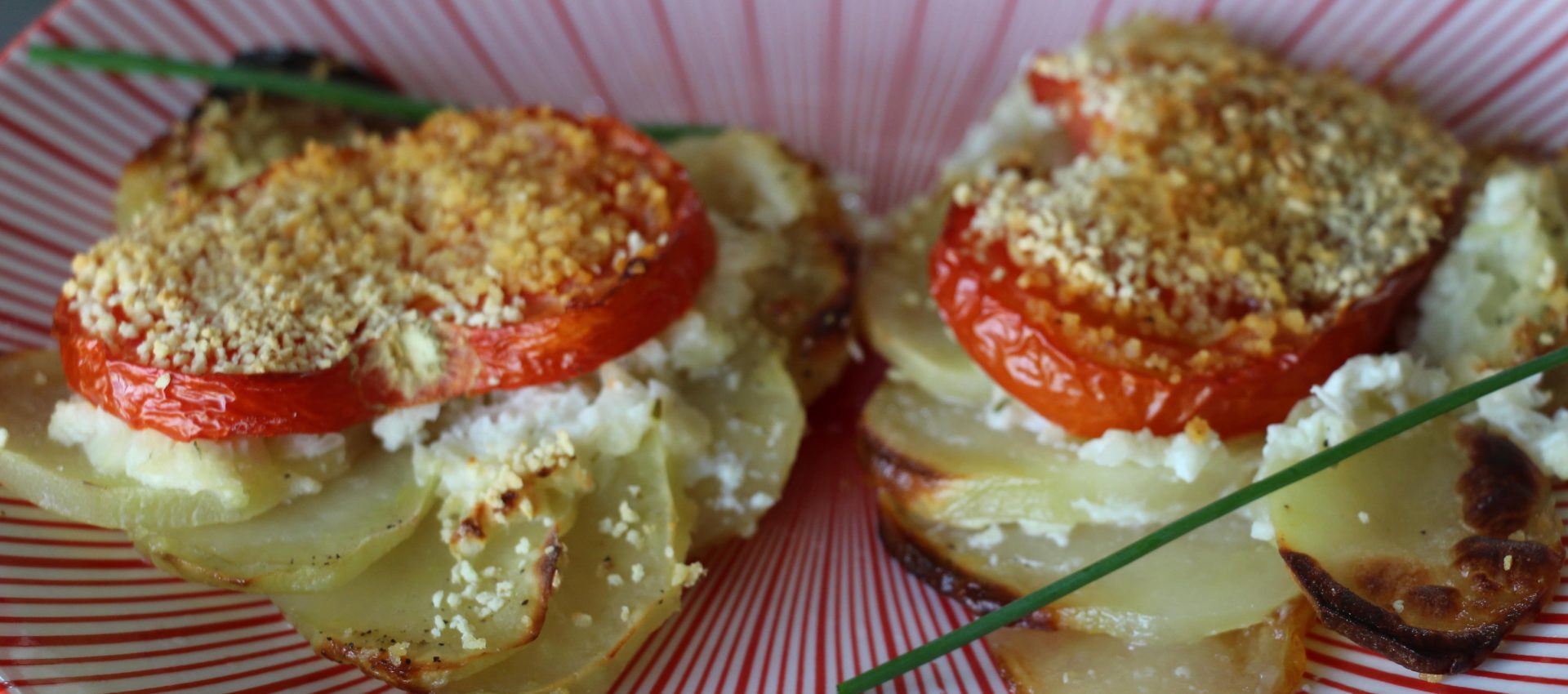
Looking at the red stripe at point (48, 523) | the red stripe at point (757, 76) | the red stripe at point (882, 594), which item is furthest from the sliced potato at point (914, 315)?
the red stripe at point (48, 523)

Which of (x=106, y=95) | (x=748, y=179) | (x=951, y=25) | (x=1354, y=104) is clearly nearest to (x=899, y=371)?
(x=748, y=179)

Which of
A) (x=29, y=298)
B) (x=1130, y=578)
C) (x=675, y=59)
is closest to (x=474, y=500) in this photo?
(x=1130, y=578)

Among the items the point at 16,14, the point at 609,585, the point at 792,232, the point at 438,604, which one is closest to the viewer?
the point at 438,604

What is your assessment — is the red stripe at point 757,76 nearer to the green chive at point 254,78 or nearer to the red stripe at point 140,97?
the green chive at point 254,78

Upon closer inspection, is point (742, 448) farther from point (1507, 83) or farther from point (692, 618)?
point (1507, 83)

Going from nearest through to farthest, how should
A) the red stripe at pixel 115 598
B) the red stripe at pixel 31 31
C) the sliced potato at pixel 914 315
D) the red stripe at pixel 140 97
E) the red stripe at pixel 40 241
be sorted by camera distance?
the red stripe at pixel 115 598, the sliced potato at pixel 914 315, the red stripe at pixel 40 241, the red stripe at pixel 31 31, the red stripe at pixel 140 97

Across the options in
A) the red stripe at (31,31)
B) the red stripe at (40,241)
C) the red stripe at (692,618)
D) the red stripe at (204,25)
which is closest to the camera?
the red stripe at (692,618)

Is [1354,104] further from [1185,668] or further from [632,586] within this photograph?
[632,586]
